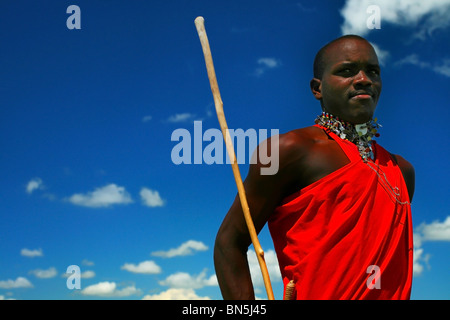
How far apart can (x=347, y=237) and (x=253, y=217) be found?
0.76 metres

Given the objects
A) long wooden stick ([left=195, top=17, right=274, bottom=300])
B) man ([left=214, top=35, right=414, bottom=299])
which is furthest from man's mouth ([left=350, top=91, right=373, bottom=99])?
long wooden stick ([left=195, top=17, right=274, bottom=300])

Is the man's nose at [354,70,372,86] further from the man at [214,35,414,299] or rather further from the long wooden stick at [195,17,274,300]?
the long wooden stick at [195,17,274,300]

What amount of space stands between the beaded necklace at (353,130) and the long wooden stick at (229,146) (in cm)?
105

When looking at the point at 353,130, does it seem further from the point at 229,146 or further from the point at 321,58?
the point at 229,146

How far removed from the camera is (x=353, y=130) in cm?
469

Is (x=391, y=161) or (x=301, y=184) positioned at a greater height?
(x=391, y=161)

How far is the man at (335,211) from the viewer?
13.0 ft

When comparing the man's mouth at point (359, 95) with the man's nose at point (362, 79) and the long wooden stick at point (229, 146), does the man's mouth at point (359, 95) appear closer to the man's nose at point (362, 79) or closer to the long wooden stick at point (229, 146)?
the man's nose at point (362, 79)

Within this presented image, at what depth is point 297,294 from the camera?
13.2 ft

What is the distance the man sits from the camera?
3.97 metres

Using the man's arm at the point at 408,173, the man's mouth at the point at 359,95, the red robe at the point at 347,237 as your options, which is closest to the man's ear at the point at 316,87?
the man's mouth at the point at 359,95
